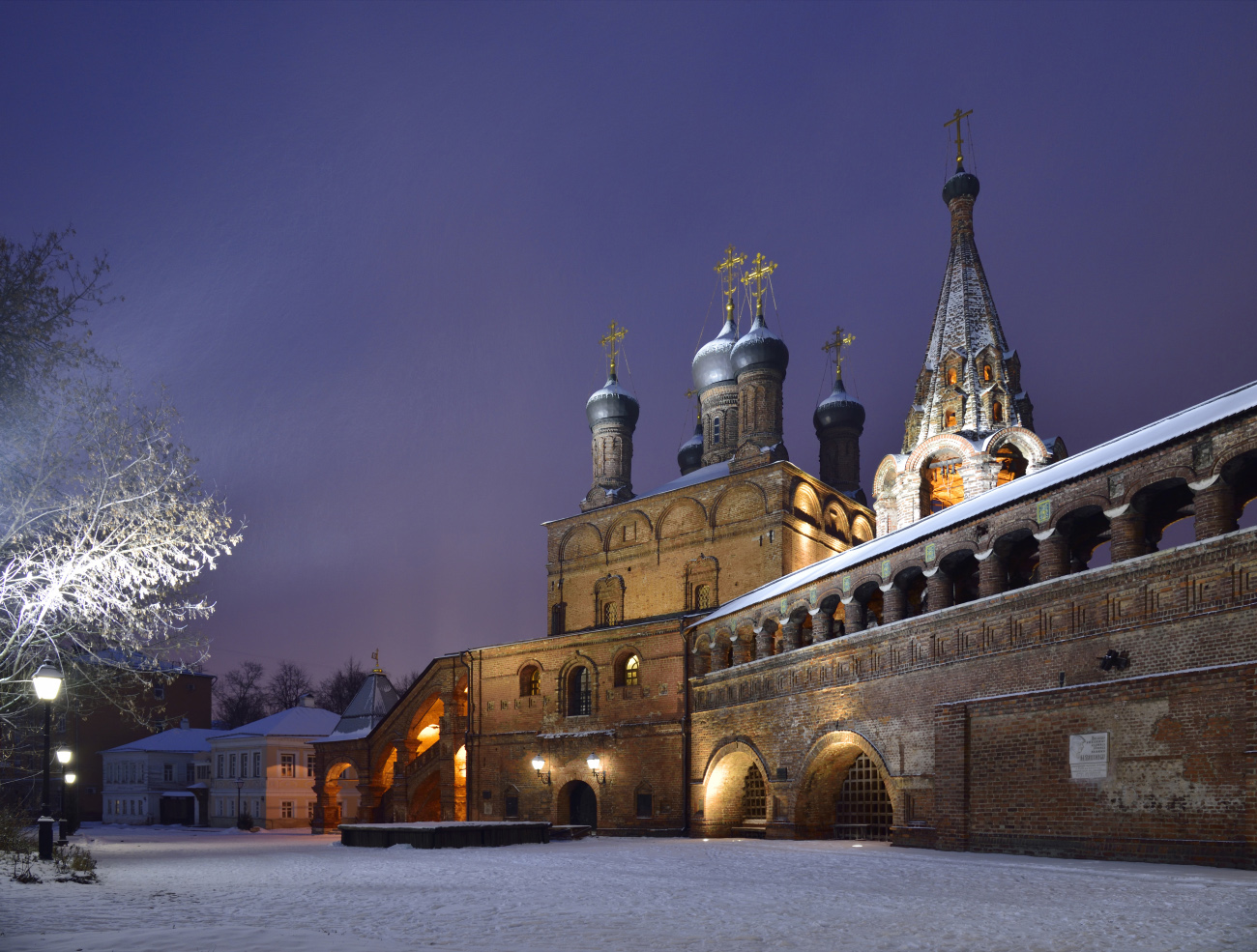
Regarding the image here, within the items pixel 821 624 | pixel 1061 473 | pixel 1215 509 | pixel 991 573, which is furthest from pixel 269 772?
pixel 1215 509

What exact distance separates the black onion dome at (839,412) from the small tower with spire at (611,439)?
6277mm

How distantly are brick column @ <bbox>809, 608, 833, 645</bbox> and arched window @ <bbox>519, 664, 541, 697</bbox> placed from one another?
454 inches

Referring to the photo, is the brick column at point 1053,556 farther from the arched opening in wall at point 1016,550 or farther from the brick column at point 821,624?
the brick column at point 821,624

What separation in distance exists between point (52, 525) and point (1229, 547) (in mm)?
12999

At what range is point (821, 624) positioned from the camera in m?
19.7

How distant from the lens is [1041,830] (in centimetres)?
1324

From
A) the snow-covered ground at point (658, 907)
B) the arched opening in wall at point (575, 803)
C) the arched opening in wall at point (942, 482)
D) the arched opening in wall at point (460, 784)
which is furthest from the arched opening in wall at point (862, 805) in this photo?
the arched opening in wall at point (460, 784)

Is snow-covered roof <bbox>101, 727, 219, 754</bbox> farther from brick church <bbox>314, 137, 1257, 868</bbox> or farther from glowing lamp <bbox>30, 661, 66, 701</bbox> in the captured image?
glowing lamp <bbox>30, 661, 66, 701</bbox>

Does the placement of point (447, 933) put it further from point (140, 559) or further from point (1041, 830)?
point (1041, 830)

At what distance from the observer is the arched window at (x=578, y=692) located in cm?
2794

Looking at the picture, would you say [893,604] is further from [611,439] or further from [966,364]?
[611,439]

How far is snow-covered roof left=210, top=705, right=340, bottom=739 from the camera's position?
131 ft

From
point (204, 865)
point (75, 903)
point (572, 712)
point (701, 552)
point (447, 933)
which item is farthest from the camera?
point (701, 552)

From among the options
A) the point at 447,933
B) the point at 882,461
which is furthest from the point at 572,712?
the point at 447,933
